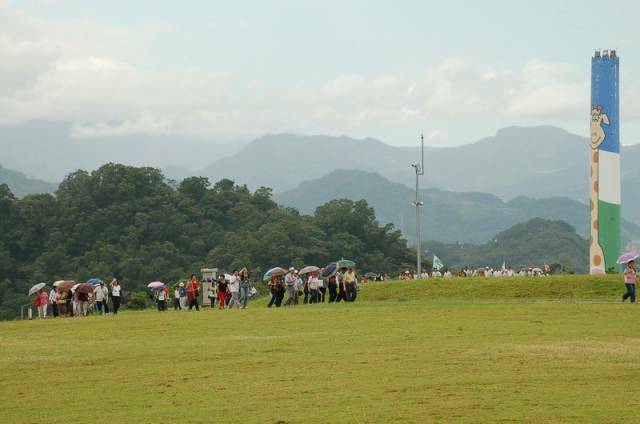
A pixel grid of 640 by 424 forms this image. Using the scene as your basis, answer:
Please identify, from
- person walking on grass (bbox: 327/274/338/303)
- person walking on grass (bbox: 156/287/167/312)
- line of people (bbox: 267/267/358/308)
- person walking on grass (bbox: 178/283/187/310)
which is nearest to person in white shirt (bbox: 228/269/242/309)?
line of people (bbox: 267/267/358/308)

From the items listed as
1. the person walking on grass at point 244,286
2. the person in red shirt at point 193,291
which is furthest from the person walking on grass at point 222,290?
the person in red shirt at point 193,291

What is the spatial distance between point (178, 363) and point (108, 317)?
19.4 metres

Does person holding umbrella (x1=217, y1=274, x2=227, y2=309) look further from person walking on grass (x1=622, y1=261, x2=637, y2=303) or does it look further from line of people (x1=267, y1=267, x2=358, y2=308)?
person walking on grass (x1=622, y1=261, x2=637, y2=303)

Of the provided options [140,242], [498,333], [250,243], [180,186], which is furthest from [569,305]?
[180,186]

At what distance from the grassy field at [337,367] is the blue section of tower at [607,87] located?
22301mm

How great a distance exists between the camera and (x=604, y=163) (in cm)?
5922

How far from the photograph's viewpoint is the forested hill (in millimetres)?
94312

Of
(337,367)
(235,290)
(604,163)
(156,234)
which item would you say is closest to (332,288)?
(235,290)

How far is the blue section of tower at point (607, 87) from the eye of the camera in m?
57.5

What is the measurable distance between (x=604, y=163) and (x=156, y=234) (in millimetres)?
50997

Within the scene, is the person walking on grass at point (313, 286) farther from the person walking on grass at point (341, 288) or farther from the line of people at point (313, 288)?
the person walking on grass at point (341, 288)

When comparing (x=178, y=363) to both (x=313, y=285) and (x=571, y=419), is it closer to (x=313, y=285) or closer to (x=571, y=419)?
(x=571, y=419)

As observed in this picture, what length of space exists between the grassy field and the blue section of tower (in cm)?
2230

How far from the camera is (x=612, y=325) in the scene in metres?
29.4
